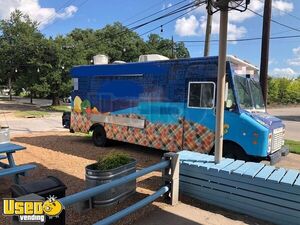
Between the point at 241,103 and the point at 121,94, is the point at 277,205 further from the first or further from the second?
the point at 121,94

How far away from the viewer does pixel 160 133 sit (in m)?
9.11

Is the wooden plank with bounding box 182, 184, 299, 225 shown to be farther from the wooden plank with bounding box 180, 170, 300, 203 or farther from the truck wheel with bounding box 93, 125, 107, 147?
the truck wheel with bounding box 93, 125, 107, 147

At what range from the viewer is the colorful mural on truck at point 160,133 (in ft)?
26.8

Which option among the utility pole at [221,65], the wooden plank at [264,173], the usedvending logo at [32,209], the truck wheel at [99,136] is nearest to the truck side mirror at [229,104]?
the utility pole at [221,65]

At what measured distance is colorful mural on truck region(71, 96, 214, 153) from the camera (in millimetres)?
8180

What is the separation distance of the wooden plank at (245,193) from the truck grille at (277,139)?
2.92m

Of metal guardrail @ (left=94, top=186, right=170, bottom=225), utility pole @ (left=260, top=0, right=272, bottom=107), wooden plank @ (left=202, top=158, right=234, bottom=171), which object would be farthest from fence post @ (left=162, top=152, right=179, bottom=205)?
utility pole @ (left=260, top=0, right=272, bottom=107)

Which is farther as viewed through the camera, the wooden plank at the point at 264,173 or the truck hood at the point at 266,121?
the truck hood at the point at 266,121

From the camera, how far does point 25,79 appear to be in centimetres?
3188

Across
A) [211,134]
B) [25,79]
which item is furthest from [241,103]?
[25,79]

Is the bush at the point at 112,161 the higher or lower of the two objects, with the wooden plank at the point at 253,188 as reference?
higher

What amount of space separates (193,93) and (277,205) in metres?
4.16

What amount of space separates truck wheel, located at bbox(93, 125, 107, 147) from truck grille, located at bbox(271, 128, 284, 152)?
547 centimetres

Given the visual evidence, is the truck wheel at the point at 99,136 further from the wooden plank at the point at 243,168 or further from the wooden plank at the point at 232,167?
the wooden plank at the point at 243,168
